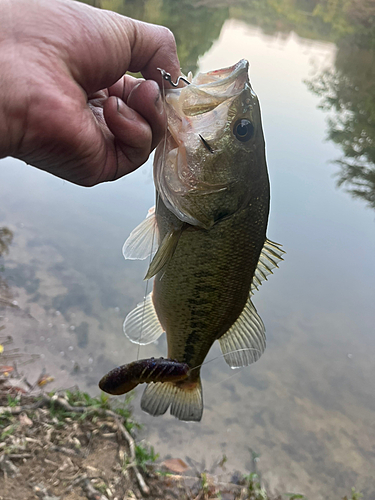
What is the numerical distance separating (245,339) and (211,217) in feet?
2.19

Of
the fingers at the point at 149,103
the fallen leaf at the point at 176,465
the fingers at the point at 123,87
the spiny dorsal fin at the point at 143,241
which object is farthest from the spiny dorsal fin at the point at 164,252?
A: the fallen leaf at the point at 176,465

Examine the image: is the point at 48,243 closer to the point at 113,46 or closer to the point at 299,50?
the point at 113,46

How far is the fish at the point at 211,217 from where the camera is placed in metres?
1.49

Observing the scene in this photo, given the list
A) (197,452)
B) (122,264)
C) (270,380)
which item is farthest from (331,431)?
(122,264)

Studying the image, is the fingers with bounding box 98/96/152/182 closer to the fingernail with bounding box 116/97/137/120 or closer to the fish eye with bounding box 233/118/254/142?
the fingernail with bounding box 116/97/137/120

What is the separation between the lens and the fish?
1490 millimetres

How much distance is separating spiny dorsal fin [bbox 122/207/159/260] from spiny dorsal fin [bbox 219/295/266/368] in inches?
21.3

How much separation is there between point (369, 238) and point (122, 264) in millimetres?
3917

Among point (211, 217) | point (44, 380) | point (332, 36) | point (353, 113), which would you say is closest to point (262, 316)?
point (44, 380)

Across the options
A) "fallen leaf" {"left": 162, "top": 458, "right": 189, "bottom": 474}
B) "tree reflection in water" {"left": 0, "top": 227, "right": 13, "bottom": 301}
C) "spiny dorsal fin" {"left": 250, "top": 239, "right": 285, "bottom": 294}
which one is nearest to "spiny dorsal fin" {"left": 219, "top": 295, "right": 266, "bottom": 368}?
"spiny dorsal fin" {"left": 250, "top": 239, "right": 285, "bottom": 294}

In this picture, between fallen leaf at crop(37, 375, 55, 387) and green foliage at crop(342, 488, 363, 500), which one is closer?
green foliage at crop(342, 488, 363, 500)

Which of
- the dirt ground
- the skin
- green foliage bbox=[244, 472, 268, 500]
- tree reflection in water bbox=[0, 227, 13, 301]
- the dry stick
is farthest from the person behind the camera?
tree reflection in water bbox=[0, 227, 13, 301]

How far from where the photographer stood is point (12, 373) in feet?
10.2

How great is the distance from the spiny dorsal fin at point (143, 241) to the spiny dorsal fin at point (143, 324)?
29 centimetres
